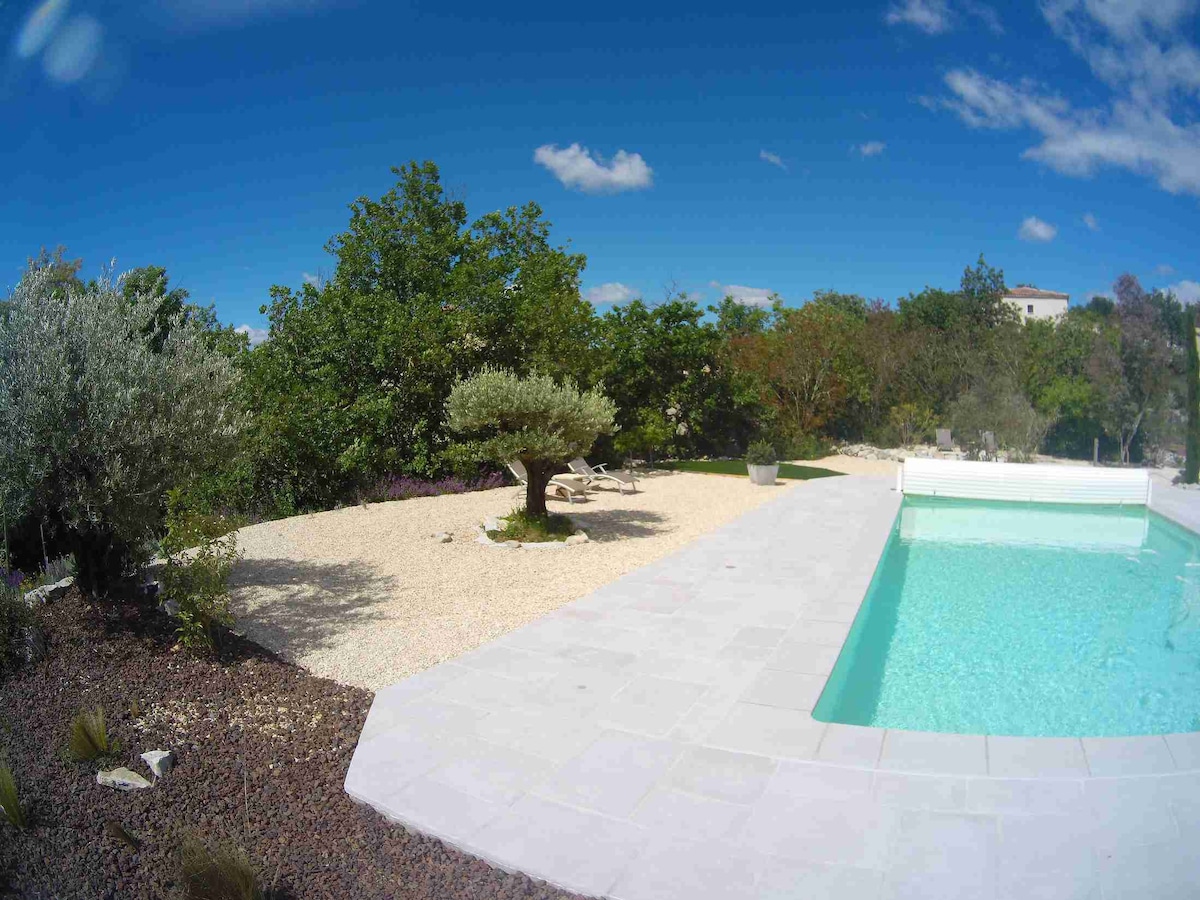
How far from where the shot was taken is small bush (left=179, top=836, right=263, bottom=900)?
2754mm

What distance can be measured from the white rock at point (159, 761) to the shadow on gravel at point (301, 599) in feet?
5.58

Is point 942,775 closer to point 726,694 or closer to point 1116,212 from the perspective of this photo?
point 726,694

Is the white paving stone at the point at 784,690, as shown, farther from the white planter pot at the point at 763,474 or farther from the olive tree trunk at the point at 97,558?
the white planter pot at the point at 763,474

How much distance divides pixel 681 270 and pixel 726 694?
48.6 feet

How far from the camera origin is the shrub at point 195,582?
16.6 feet

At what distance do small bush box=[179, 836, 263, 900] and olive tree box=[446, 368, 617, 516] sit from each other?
5756mm

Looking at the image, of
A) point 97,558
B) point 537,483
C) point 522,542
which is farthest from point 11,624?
point 537,483

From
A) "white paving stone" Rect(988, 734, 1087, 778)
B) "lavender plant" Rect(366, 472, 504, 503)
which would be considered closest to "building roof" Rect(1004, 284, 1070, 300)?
"lavender plant" Rect(366, 472, 504, 503)

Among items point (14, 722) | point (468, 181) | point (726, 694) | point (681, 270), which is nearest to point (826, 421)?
point (681, 270)

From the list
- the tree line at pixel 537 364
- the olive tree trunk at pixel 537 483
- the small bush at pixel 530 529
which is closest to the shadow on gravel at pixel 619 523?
the small bush at pixel 530 529

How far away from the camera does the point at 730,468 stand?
17.0 meters

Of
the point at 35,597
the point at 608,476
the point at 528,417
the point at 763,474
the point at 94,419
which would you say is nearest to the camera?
the point at 94,419

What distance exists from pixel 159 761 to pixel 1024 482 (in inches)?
541

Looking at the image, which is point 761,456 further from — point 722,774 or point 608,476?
point 722,774
